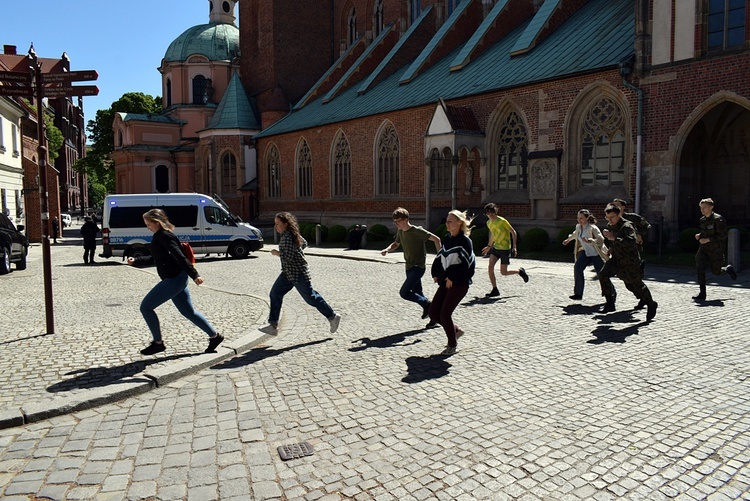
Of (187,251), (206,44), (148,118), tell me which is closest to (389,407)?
(187,251)

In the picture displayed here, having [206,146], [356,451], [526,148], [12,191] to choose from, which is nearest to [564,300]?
[356,451]

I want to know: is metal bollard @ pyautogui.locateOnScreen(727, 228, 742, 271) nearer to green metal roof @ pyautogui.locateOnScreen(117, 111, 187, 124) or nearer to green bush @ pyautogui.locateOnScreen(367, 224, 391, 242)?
green bush @ pyautogui.locateOnScreen(367, 224, 391, 242)

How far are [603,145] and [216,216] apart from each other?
523 inches

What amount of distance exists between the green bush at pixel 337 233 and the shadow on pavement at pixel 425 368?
70.9ft

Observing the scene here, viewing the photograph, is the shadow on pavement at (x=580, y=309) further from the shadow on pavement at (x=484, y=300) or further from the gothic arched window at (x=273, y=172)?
the gothic arched window at (x=273, y=172)

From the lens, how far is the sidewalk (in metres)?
5.47

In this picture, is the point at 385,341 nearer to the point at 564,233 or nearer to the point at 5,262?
the point at 564,233

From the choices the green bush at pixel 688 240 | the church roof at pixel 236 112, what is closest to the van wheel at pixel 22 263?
the green bush at pixel 688 240

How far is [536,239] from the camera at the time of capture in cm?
1930

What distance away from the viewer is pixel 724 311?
9.27 metres

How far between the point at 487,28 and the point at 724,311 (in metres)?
19.9

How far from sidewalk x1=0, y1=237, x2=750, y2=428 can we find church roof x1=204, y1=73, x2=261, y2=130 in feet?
92.0

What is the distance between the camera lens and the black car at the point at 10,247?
16.2m

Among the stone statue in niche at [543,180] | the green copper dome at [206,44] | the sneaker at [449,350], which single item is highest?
the green copper dome at [206,44]
